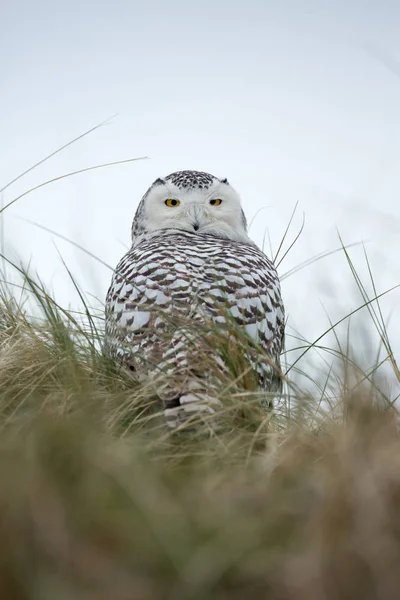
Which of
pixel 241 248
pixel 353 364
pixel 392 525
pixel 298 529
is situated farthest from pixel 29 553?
pixel 241 248

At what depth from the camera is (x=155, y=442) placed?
8.22 ft

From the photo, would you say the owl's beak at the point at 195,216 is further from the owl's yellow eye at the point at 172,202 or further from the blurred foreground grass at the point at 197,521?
the blurred foreground grass at the point at 197,521

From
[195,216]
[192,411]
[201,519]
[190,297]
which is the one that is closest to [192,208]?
[195,216]

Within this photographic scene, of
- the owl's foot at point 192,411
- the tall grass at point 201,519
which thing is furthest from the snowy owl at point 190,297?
the tall grass at point 201,519

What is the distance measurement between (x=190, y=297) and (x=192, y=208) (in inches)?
47.3

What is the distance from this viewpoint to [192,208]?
4617 mm

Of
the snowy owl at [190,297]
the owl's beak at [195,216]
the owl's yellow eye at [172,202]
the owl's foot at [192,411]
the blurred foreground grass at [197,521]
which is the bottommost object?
the blurred foreground grass at [197,521]

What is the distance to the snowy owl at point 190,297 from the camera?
3.07 meters

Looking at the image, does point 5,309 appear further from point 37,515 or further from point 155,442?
point 37,515

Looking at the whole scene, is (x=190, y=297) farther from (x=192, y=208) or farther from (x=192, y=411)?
(x=192, y=208)

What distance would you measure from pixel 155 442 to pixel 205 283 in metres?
1.26

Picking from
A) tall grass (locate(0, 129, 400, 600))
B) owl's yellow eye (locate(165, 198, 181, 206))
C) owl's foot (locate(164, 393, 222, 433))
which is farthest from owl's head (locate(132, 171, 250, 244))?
tall grass (locate(0, 129, 400, 600))

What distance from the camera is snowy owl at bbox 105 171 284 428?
307cm

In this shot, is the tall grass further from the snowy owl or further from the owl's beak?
the owl's beak
